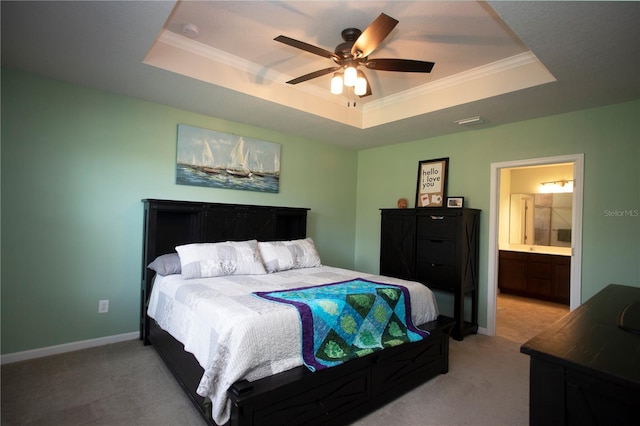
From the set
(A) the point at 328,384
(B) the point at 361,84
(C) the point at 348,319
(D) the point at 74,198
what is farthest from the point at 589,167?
(D) the point at 74,198

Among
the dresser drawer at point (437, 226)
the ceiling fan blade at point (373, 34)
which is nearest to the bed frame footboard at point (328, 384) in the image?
the dresser drawer at point (437, 226)

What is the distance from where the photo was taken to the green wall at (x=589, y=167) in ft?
9.70

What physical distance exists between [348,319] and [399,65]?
5.92ft

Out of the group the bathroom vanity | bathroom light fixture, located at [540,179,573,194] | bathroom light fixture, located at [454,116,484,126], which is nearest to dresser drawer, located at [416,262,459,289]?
bathroom light fixture, located at [454,116,484,126]

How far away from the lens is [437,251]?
150 inches

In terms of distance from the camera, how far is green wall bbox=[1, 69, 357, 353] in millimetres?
2693

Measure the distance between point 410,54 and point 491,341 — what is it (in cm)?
305

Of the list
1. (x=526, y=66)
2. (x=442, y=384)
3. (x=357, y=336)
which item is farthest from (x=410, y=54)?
(x=442, y=384)

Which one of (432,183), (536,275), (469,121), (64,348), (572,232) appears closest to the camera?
(64,348)

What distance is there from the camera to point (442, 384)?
252 cm

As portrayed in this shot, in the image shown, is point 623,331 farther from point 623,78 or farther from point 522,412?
point 623,78

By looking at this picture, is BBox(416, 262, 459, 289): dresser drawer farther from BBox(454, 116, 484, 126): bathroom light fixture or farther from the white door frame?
BBox(454, 116, 484, 126): bathroom light fixture

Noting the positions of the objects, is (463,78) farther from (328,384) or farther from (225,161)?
(328,384)

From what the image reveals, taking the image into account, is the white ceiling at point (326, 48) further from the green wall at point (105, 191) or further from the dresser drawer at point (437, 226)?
the dresser drawer at point (437, 226)
